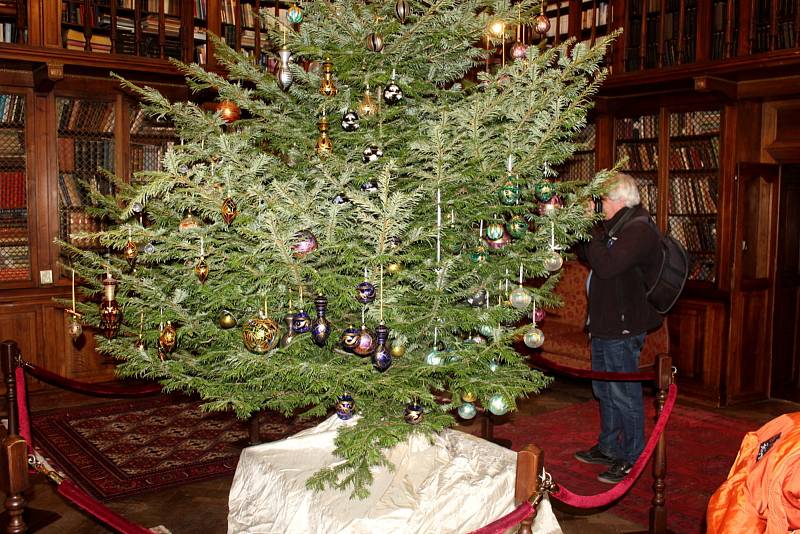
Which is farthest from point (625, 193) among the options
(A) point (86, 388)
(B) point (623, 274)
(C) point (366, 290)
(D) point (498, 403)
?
(A) point (86, 388)

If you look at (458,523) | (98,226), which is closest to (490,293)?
(458,523)

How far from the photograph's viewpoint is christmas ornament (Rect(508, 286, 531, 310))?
7.45 ft

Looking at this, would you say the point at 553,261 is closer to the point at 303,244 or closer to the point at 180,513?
the point at 303,244

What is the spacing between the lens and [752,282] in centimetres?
555

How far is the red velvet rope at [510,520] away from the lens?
180 cm

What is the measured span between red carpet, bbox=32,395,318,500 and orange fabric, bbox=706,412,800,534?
2680 mm

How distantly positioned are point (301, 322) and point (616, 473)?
8.23 ft

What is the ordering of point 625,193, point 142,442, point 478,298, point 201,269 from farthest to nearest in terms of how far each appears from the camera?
point 142,442
point 625,193
point 478,298
point 201,269

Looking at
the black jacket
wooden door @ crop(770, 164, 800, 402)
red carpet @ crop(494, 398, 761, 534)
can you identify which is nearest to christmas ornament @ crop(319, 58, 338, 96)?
the black jacket

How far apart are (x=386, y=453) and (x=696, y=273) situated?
413cm

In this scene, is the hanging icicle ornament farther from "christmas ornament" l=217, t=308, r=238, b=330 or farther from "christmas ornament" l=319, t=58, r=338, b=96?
"christmas ornament" l=319, t=58, r=338, b=96

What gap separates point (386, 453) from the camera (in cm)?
249

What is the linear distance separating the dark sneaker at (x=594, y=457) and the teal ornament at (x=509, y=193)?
94.2 inches

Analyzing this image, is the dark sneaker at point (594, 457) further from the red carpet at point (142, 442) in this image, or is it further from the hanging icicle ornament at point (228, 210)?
the hanging icicle ornament at point (228, 210)
